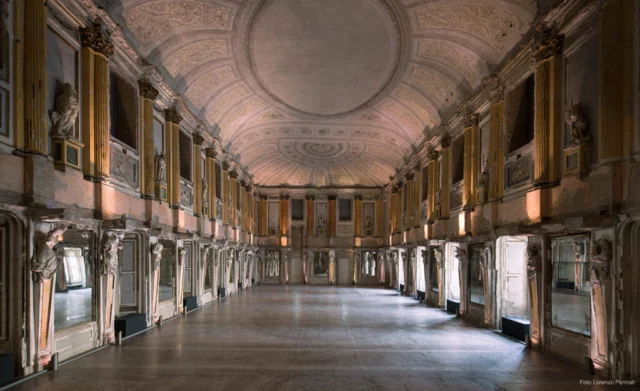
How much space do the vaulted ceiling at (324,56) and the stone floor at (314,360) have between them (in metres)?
8.22

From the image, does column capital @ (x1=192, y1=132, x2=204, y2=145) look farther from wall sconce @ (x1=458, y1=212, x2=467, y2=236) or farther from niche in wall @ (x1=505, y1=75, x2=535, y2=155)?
niche in wall @ (x1=505, y1=75, x2=535, y2=155)

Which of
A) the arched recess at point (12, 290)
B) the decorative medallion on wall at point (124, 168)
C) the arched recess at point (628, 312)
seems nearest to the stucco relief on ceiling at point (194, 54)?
the decorative medallion on wall at point (124, 168)

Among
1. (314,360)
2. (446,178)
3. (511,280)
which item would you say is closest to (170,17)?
(314,360)

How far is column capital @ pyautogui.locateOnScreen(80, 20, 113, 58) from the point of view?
10.4 metres

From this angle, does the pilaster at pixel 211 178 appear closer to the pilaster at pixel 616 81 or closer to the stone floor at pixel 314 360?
the stone floor at pixel 314 360

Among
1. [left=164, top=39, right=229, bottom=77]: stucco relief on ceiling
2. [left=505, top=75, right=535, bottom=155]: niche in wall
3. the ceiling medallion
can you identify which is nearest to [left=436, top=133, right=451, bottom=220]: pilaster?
the ceiling medallion

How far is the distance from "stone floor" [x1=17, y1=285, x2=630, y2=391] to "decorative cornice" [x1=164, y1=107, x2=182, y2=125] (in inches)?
277

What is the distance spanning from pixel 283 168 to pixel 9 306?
27758 millimetres

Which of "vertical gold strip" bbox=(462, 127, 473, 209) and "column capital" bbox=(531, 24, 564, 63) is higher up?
"column capital" bbox=(531, 24, 564, 63)

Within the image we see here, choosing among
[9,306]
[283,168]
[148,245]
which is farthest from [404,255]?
[9,306]

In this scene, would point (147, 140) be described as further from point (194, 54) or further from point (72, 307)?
point (72, 307)

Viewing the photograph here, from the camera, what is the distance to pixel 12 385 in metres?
7.53

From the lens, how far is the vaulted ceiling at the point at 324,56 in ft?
42.2

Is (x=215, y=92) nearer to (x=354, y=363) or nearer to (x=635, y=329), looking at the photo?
(x=354, y=363)
